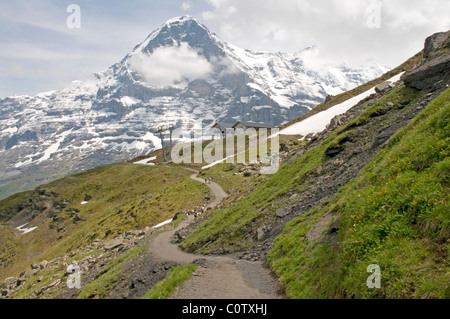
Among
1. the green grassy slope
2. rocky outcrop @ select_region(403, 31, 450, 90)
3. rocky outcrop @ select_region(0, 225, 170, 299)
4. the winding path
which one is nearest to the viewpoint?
the winding path

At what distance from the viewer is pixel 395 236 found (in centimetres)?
950

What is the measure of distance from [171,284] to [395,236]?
10.7 meters

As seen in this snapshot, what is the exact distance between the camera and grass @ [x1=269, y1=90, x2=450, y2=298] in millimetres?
8094

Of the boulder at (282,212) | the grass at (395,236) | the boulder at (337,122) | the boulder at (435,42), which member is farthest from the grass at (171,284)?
the boulder at (435,42)

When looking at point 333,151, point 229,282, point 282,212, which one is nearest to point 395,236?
point 229,282

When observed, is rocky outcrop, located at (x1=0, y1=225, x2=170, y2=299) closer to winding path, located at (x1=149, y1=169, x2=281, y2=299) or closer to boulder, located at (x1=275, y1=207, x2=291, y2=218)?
winding path, located at (x1=149, y1=169, x2=281, y2=299)

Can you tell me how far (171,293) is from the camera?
13844mm

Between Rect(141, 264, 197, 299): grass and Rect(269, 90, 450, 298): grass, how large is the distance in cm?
506

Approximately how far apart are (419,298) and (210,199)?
46390 millimetres

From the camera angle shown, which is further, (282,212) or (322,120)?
(322,120)

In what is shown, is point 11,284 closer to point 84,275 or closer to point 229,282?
point 84,275

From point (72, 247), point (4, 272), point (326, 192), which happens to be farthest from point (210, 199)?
point (4, 272)

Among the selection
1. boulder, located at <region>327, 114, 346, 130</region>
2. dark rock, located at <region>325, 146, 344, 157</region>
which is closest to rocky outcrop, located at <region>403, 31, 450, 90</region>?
dark rock, located at <region>325, 146, 344, 157</region>
